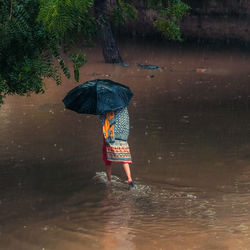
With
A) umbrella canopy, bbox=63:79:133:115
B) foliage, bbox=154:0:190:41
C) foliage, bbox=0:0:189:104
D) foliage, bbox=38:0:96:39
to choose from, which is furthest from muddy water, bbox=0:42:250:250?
foliage, bbox=38:0:96:39

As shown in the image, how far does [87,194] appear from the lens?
28.5ft

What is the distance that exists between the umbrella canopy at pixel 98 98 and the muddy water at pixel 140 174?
121cm

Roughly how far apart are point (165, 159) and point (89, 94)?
215 cm

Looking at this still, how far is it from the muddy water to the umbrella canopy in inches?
47.6

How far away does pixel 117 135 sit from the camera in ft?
28.3

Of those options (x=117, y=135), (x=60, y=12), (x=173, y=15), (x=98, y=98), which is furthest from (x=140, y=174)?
(x=60, y=12)

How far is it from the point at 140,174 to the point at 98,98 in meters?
1.62

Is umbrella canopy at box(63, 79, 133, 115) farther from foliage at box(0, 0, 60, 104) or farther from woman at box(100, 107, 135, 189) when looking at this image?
foliage at box(0, 0, 60, 104)

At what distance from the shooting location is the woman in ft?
28.1

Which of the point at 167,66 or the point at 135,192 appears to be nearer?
the point at 135,192

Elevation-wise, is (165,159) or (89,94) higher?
(89,94)

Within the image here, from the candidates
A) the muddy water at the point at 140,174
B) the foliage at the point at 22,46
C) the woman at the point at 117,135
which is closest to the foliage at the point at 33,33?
the foliage at the point at 22,46

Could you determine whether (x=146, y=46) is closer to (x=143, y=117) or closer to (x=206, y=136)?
(x=143, y=117)

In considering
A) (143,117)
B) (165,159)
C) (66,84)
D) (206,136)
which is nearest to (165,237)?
(165,159)
